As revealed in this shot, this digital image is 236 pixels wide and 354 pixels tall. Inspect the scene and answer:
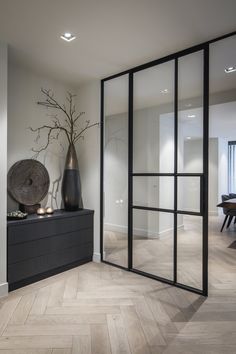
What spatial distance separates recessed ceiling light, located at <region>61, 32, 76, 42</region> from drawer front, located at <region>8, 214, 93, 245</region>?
6.70ft

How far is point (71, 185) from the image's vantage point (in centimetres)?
347

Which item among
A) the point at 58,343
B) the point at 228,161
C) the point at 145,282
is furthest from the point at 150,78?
the point at 228,161

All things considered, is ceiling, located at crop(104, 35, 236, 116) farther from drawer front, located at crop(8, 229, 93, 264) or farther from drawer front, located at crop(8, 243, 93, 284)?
drawer front, located at crop(8, 243, 93, 284)

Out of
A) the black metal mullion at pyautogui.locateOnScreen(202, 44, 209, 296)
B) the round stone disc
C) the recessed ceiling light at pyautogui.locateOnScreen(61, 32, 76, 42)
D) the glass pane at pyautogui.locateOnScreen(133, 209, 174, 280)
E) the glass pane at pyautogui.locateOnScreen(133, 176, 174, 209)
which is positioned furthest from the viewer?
the glass pane at pyautogui.locateOnScreen(133, 209, 174, 280)

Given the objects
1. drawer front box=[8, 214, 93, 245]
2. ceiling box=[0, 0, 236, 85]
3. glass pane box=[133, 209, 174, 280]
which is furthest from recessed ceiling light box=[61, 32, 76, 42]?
glass pane box=[133, 209, 174, 280]

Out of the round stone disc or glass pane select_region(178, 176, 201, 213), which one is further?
the round stone disc

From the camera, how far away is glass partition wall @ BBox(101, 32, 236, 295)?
9.30 feet

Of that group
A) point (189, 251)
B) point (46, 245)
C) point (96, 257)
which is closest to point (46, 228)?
point (46, 245)

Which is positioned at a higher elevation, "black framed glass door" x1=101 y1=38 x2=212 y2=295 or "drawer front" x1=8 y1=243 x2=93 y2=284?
"black framed glass door" x1=101 y1=38 x2=212 y2=295

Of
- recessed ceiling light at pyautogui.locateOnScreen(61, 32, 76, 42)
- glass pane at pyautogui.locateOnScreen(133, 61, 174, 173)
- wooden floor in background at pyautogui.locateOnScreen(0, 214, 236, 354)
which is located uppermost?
recessed ceiling light at pyautogui.locateOnScreen(61, 32, 76, 42)

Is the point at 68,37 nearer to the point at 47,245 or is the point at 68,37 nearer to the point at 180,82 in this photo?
the point at 180,82

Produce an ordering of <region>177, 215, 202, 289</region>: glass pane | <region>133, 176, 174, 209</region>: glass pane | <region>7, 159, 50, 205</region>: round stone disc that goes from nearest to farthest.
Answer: <region>177, 215, 202, 289</region>: glass pane
<region>7, 159, 50, 205</region>: round stone disc
<region>133, 176, 174, 209</region>: glass pane

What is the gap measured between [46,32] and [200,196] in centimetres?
233

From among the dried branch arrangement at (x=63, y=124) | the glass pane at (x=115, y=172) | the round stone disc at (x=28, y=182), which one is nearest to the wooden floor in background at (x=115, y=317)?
the glass pane at (x=115, y=172)
